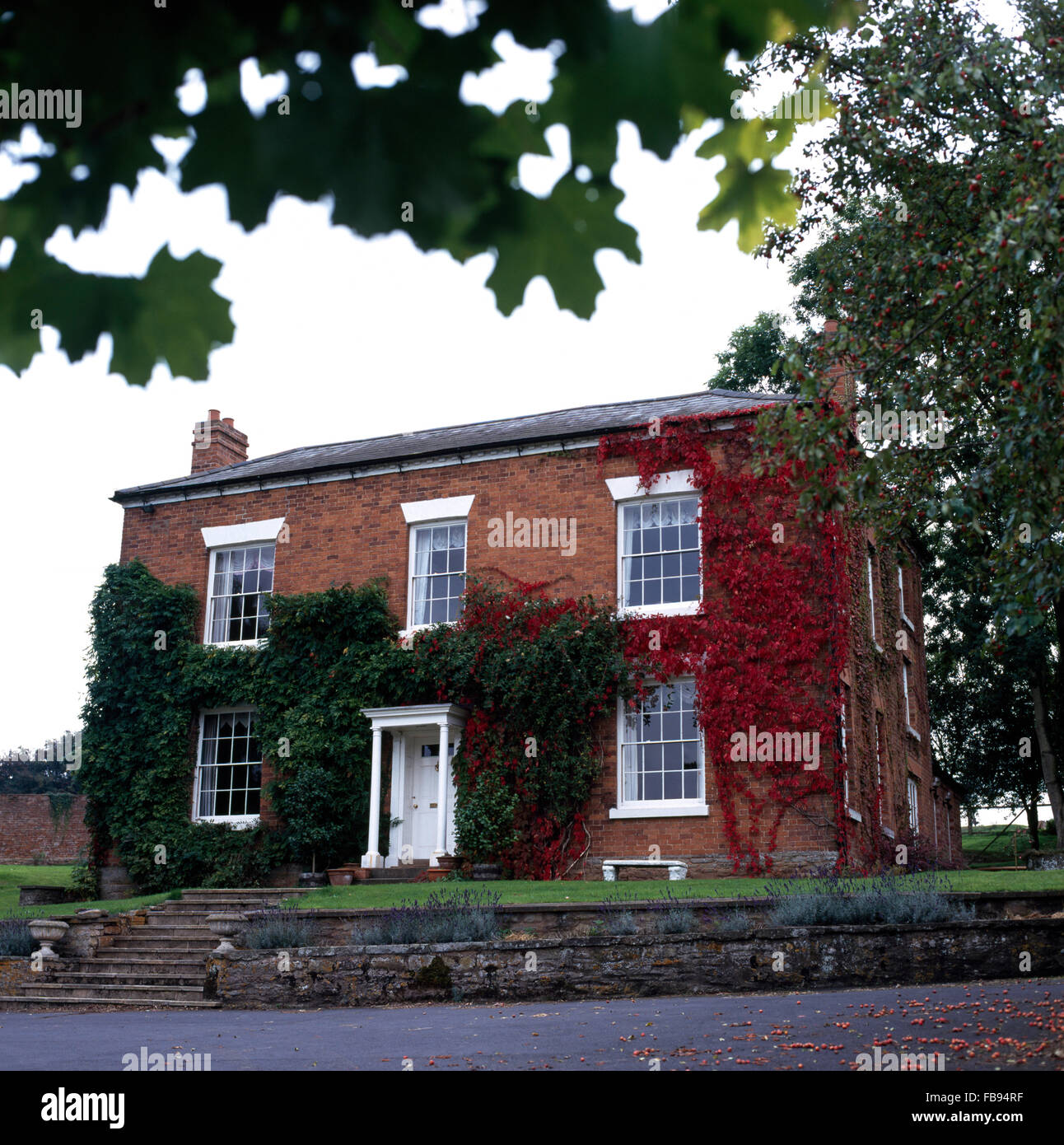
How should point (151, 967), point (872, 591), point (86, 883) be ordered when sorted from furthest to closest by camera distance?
point (872, 591) → point (86, 883) → point (151, 967)

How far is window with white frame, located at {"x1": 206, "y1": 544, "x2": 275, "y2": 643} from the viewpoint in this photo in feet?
71.2

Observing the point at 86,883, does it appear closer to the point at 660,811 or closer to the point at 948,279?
the point at 660,811

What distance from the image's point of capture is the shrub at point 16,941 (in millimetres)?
15273

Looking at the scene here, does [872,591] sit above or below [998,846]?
above

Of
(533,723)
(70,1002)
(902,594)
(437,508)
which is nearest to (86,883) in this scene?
(70,1002)

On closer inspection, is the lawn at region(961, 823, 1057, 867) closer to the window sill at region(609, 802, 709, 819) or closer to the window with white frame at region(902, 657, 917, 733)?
the window with white frame at region(902, 657, 917, 733)

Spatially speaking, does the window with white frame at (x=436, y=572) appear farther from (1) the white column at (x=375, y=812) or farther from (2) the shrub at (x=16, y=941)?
(2) the shrub at (x=16, y=941)

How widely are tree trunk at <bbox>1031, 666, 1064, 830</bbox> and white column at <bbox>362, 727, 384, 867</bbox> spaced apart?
19168 millimetres

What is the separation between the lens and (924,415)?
37.7 ft

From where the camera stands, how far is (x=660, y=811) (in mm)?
17859

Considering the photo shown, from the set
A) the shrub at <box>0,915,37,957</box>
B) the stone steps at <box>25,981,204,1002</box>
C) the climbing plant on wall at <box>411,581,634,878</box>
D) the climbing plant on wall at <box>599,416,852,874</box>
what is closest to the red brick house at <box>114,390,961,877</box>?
the climbing plant on wall at <box>599,416,852,874</box>

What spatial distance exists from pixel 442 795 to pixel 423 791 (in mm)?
741
